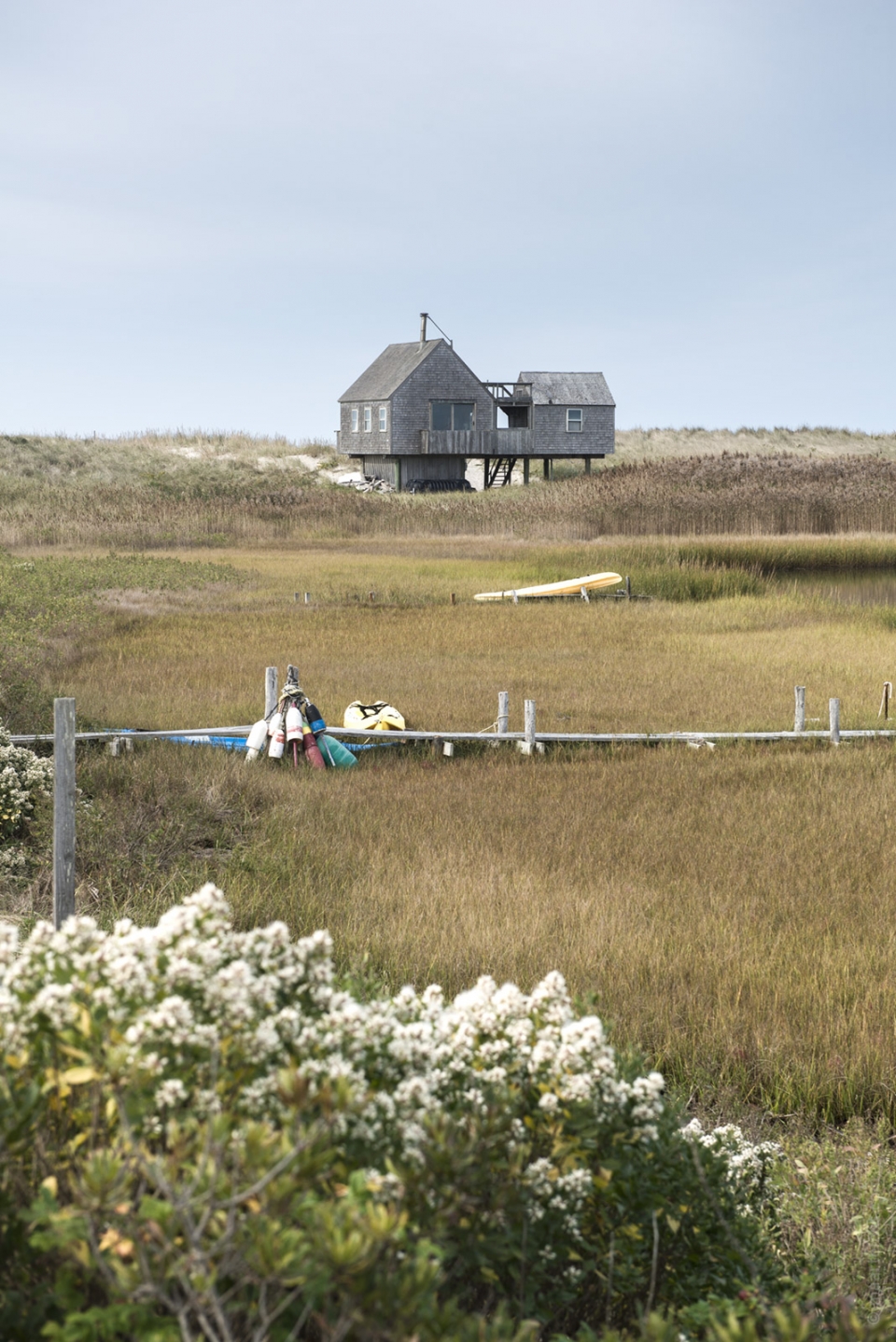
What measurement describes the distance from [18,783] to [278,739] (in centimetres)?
373

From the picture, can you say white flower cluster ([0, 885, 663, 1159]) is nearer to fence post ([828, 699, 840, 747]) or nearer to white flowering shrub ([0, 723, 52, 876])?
white flowering shrub ([0, 723, 52, 876])

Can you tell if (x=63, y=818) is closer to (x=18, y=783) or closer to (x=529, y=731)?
(x=18, y=783)

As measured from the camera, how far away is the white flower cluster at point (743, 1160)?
4243 millimetres

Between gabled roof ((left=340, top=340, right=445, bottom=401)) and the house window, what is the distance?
2.10m

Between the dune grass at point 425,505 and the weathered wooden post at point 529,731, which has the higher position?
the dune grass at point 425,505

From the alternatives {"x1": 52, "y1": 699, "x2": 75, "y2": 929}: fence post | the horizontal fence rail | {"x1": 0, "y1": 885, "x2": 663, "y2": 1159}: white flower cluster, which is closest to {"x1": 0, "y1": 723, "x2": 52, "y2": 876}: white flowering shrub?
{"x1": 52, "y1": 699, "x2": 75, "y2": 929}: fence post

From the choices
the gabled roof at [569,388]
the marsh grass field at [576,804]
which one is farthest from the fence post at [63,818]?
the gabled roof at [569,388]

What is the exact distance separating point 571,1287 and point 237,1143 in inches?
49.1

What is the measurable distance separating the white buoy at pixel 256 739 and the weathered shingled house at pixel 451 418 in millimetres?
44663

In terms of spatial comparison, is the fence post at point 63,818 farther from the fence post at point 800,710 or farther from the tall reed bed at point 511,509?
the tall reed bed at point 511,509

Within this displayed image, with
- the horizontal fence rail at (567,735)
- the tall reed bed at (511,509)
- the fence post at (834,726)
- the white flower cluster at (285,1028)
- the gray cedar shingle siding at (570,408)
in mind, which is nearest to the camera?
the white flower cluster at (285,1028)

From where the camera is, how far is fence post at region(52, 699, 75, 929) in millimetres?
6855

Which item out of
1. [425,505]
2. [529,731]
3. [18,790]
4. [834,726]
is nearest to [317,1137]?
[18,790]

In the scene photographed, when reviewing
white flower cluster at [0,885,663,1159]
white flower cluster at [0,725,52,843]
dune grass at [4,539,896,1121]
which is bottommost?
dune grass at [4,539,896,1121]
